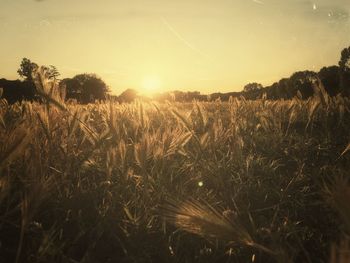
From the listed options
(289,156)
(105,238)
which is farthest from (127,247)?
(289,156)

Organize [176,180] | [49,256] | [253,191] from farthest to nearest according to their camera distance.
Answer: [176,180] → [253,191] → [49,256]

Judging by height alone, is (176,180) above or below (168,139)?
below

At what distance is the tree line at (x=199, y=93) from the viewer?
453cm

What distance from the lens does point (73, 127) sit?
2002 mm

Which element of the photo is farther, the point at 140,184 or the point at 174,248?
the point at 140,184

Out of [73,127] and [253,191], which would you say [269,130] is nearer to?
[253,191]

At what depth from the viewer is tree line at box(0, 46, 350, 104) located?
4532mm

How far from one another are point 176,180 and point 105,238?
75 cm

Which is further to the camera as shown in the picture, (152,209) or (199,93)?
(199,93)

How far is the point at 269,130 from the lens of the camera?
134 inches

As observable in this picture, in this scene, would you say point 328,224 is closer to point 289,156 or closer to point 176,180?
point 176,180

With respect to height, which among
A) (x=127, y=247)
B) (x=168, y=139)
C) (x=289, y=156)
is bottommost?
(x=127, y=247)

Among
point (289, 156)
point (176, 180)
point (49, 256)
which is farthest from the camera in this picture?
point (289, 156)

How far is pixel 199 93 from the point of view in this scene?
11.4 m
